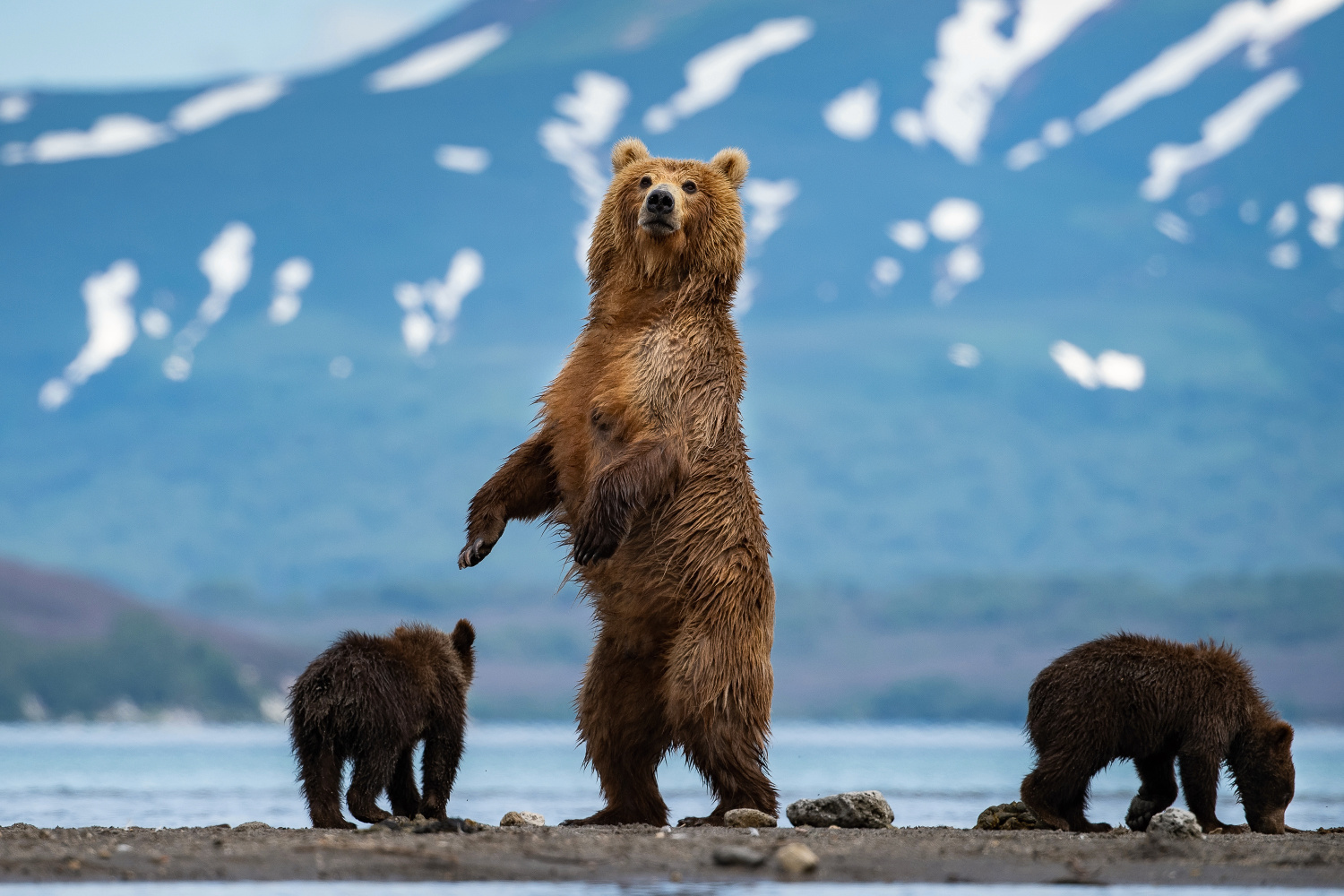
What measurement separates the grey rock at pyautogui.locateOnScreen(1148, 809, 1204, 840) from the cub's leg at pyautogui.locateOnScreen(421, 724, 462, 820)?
12.4 feet

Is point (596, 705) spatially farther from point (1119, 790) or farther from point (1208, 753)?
point (1119, 790)

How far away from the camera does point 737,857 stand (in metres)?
7.92

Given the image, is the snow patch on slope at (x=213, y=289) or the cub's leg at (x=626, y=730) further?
the snow patch on slope at (x=213, y=289)

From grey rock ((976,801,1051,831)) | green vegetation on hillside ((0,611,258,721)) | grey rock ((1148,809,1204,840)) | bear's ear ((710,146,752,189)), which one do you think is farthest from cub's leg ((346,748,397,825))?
green vegetation on hillside ((0,611,258,721))

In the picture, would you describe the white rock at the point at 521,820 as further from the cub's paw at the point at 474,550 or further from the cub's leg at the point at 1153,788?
the cub's leg at the point at 1153,788

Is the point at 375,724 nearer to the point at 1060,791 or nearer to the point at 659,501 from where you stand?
the point at 659,501

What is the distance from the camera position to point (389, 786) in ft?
33.6

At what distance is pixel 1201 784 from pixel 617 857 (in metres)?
3.92

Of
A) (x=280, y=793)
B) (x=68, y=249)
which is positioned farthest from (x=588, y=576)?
(x=68, y=249)

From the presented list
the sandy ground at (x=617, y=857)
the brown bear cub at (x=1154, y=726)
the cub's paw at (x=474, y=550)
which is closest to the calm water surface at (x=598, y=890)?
the sandy ground at (x=617, y=857)

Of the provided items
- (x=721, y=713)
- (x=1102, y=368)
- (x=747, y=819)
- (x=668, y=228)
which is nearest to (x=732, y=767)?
(x=721, y=713)

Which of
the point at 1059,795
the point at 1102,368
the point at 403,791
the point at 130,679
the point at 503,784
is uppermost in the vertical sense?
the point at 1102,368

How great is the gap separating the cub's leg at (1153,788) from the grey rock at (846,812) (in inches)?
63.0

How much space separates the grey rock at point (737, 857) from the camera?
7910mm
